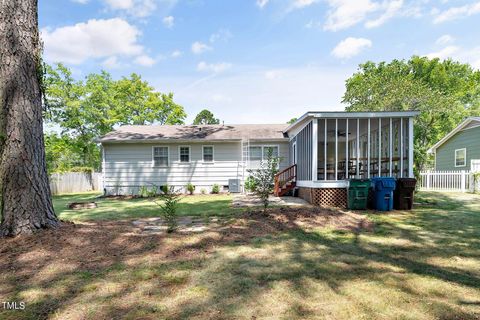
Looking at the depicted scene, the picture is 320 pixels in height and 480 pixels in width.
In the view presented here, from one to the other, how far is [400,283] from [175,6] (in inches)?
519

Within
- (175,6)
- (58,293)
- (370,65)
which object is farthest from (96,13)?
(370,65)

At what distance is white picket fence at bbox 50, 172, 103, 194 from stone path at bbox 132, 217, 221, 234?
1500 cm

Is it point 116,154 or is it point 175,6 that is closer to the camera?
point 175,6

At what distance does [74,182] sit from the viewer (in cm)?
2016

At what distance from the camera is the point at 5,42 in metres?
4.71

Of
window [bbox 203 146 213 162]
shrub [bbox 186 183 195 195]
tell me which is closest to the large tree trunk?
shrub [bbox 186 183 195 195]

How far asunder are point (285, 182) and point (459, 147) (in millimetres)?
14381

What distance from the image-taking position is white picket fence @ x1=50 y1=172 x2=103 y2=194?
725 inches

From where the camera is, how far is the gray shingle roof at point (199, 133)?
14969 millimetres

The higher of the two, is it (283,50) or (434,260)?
(283,50)

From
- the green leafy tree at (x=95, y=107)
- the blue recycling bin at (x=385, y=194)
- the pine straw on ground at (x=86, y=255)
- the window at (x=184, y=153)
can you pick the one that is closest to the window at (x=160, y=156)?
the window at (x=184, y=153)

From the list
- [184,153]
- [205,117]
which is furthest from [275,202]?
[205,117]

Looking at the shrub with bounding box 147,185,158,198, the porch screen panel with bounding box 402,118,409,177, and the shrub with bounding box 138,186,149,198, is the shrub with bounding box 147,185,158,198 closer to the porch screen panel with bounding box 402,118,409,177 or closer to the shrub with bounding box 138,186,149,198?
the shrub with bounding box 138,186,149,198

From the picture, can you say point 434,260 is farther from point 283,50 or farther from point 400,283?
point 283,50
